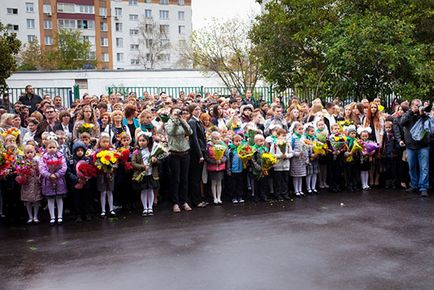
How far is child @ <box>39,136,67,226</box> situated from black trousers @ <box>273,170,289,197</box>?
458 cm

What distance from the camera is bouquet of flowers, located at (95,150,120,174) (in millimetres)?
9516

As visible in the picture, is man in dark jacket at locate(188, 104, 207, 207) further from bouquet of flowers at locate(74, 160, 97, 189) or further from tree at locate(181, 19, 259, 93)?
tree at locate(181, 19, 259, 93)

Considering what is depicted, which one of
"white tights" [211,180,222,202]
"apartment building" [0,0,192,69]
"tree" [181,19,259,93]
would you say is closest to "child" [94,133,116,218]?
"white tights" [211,180,222,202]

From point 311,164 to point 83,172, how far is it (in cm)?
526

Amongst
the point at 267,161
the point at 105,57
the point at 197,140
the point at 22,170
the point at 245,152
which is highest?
the point at 105,57

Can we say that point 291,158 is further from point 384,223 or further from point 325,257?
point 325,257

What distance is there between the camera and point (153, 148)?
33.1 ft

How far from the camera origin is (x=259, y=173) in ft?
35.9

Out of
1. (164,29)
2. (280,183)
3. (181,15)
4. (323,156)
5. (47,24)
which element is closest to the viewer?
(280,183)

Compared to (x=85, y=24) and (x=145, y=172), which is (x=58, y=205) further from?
(x=85, y=24)

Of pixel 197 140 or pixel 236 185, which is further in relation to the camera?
pixel 236 185

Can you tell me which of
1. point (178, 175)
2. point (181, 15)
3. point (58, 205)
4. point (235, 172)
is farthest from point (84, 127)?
point (181, 15)

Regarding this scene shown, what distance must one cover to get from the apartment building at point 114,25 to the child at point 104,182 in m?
65.1

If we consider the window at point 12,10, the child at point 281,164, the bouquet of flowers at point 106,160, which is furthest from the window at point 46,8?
the bouquet of flowers at point 106,160
